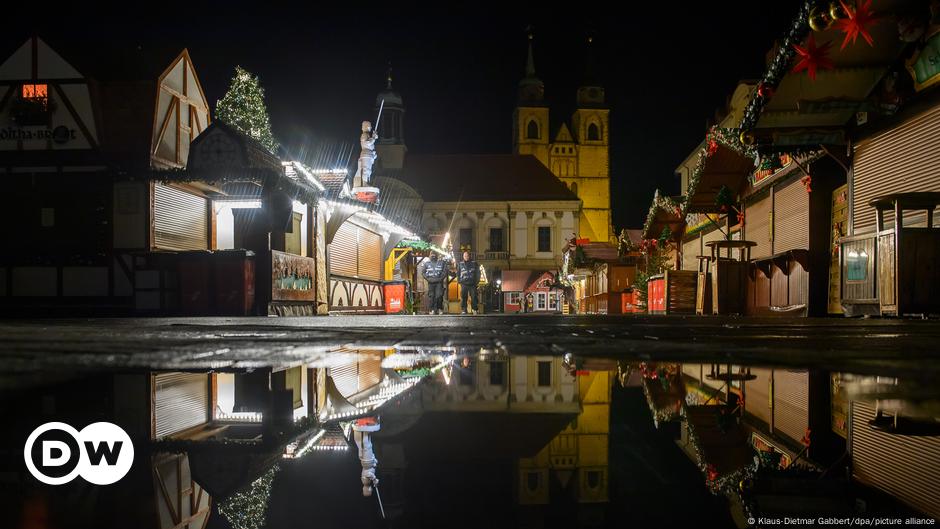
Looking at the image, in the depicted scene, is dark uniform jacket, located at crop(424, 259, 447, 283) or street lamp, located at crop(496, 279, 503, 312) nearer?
dark uniform jacket, located at crop(424, 259, 447, 283)

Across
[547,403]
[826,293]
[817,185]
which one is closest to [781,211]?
[817,185]

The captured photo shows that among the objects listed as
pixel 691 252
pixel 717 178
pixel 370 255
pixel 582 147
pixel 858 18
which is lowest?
pixel 370 255

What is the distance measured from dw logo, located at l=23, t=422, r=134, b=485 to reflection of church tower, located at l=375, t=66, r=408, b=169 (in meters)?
64.2

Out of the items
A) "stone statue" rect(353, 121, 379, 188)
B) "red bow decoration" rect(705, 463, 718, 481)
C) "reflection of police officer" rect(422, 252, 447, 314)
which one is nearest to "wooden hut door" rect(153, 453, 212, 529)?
"red bow decoration" rect(705, 463, 718, 481)

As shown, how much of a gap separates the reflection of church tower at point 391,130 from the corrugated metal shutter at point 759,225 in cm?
4975

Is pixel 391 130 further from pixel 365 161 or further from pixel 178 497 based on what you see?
pixel 178 497

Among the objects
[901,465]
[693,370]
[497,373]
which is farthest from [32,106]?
[901,465]

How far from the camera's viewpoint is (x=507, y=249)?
57.7m

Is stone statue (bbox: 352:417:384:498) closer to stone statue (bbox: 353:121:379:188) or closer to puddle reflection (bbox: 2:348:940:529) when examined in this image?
puddle reflection (bbox: 2:348:940:529)

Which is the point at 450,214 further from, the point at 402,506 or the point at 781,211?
the point at 402,506

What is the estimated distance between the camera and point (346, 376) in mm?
2199

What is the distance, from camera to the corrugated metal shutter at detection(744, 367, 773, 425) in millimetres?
1572

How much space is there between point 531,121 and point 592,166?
28.5 feet

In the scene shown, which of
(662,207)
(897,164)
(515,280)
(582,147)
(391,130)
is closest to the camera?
(897,164)
